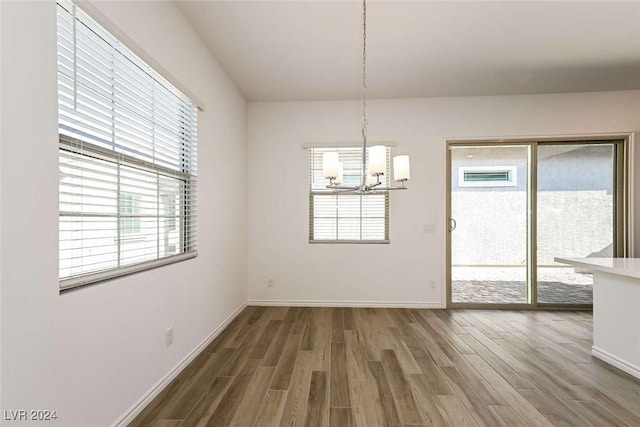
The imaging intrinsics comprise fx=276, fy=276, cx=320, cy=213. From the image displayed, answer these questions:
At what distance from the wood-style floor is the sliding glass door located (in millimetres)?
692

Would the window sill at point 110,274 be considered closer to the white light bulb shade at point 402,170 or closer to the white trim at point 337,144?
the white light bulb shade at point 402,170

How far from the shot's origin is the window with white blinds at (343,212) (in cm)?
382

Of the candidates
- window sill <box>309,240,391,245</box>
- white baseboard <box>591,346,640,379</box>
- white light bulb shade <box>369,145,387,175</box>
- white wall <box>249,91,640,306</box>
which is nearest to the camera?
white light bulb shade <box>369,145,387,175</box>

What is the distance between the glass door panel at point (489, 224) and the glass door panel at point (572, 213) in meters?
0.23

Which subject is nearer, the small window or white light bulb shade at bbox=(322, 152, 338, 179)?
white light bulb shade at bbox=(322, 152, 338, 179)

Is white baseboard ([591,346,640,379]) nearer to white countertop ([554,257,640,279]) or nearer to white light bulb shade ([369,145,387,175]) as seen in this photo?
white countertop ([554,257,640,279])

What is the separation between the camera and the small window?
12.2 feet

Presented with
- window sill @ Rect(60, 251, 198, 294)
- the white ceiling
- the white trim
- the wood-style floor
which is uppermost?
the white ceiling

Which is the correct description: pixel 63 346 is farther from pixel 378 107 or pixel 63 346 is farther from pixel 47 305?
pixel 378 107

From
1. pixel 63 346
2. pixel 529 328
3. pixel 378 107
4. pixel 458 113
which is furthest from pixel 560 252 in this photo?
pixel 63 346

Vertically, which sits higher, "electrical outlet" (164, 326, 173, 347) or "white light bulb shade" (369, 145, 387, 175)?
"white light bulb shade" (369, 145, 387, 175)

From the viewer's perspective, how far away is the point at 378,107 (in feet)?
12.4

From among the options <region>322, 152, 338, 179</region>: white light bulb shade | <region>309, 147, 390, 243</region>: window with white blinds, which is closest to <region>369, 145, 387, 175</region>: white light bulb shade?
<region>322, 152, 338, 179</region>: white light bulb shade

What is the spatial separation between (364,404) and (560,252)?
3.57m
